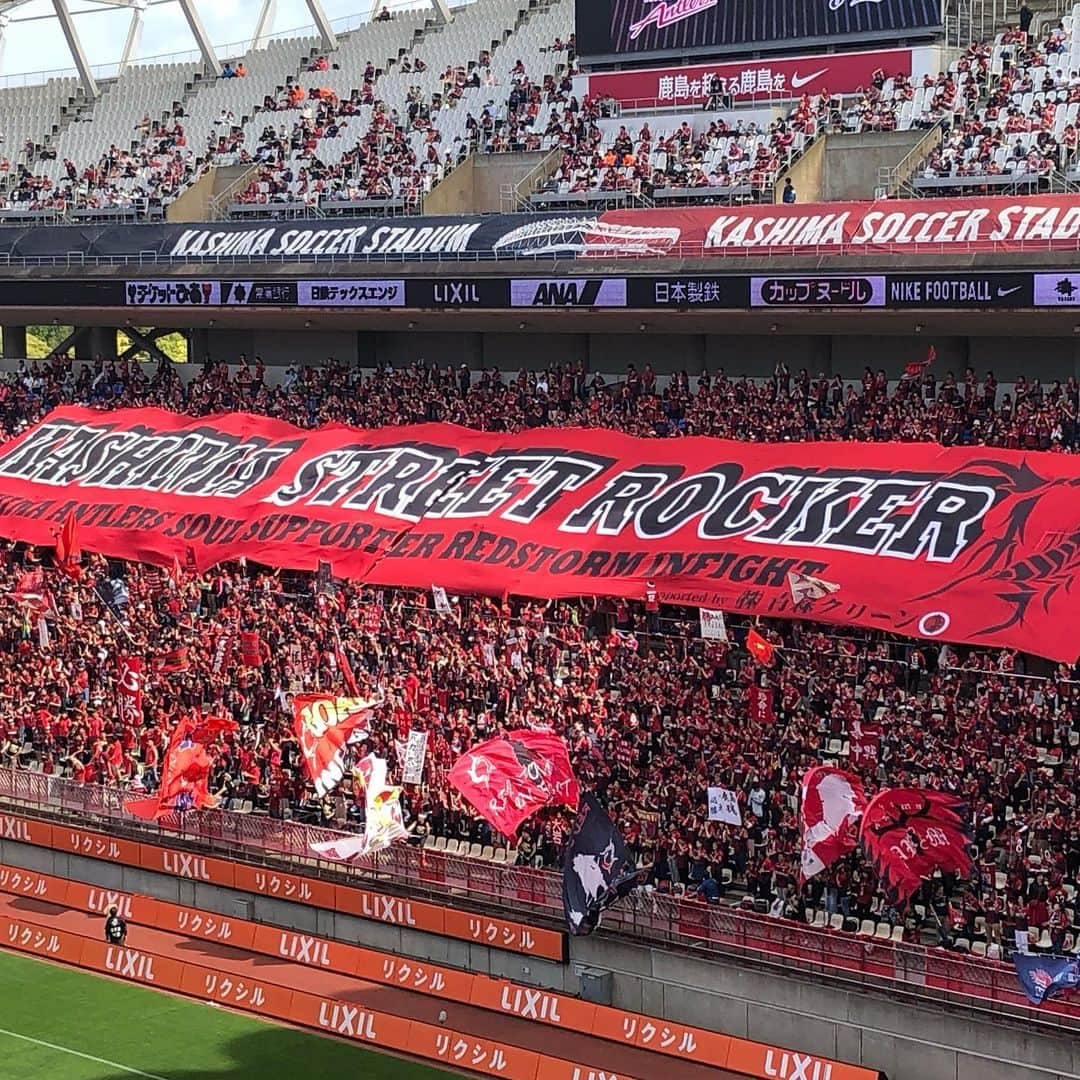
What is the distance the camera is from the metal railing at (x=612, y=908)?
19.2 m

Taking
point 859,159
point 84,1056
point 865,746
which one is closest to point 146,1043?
point 84,1056

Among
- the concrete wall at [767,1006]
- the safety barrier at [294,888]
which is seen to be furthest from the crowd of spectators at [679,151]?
the concrete wall at [767,1006]

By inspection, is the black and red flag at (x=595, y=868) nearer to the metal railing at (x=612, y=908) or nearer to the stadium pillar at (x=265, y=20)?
the metal railing at (x=612, y=908)

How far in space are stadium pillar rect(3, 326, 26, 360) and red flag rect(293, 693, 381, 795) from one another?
2411 cm

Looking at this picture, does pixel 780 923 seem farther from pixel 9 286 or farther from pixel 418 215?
pixel 9 286

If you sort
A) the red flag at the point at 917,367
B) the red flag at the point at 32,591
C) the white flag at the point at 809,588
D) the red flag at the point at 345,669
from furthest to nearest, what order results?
the red flag at the point at 32,591 < the red flag at the point at 917,367 < the red flag at the point at 345,669 < the white flag at the point at 809,588

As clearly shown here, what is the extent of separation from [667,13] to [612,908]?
875 inches

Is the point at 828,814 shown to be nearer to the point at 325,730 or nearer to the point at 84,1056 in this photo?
the point at 325,730

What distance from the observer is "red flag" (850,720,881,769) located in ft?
71.8

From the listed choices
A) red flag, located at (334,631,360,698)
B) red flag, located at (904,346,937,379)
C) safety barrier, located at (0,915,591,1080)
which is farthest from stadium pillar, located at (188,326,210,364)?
safety barrier, located at (0,915,591,1080)

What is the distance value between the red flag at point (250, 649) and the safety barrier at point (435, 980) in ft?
12.5

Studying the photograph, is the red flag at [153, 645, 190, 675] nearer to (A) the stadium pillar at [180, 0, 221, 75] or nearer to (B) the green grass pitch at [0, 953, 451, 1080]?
(B) the green grass pitch at [0, 953, 451, 1080]

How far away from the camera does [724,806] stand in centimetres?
2198

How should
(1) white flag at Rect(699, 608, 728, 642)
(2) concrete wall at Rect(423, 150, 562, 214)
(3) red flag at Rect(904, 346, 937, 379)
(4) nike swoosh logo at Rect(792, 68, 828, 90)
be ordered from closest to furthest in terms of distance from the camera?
(1) white flag at Rect(699, 608, 728, 642), (3) red flag at Rect(904, 346, 937, 379), (4) nike swoosh logo at Rect(792, 68, 828, 90), (2) concrete wall at Rect(423, 150, 562, 214)
